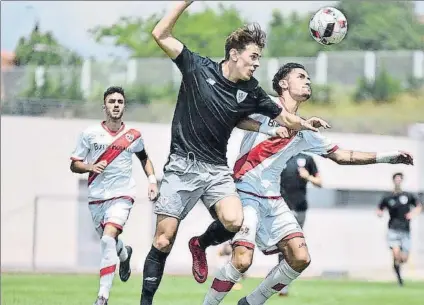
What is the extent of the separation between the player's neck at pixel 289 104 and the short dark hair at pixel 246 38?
97 centimetres

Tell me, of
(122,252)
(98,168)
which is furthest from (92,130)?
(122,252)

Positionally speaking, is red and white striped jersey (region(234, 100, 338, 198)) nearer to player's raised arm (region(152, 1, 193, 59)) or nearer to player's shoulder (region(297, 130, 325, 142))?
player's shoulder (region(297, 130, 325, 142))

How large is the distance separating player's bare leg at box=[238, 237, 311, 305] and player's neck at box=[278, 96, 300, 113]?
4.05 feet

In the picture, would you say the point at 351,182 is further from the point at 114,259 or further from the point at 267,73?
the point at 114,259

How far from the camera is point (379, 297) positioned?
1598 centimetres

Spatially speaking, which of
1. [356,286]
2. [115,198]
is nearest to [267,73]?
[356,286]

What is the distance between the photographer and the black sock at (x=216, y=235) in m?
10.3

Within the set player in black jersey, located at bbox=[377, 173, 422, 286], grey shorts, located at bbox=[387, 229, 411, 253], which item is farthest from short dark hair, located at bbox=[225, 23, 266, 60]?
grey shorts, located at bbox=[387, 229, 411, 253]

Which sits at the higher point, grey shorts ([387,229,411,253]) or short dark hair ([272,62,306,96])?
short dark hair ([272,62,306,96])

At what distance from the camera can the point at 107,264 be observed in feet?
38.2

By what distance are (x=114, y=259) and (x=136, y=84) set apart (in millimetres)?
43564

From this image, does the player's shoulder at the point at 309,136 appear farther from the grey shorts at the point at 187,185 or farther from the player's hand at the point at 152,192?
the player's hand at the point at 152,192

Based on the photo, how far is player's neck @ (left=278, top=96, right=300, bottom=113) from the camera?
10.8m

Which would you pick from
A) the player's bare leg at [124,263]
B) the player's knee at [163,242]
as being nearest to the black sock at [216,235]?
the player's knee at [163,242]
